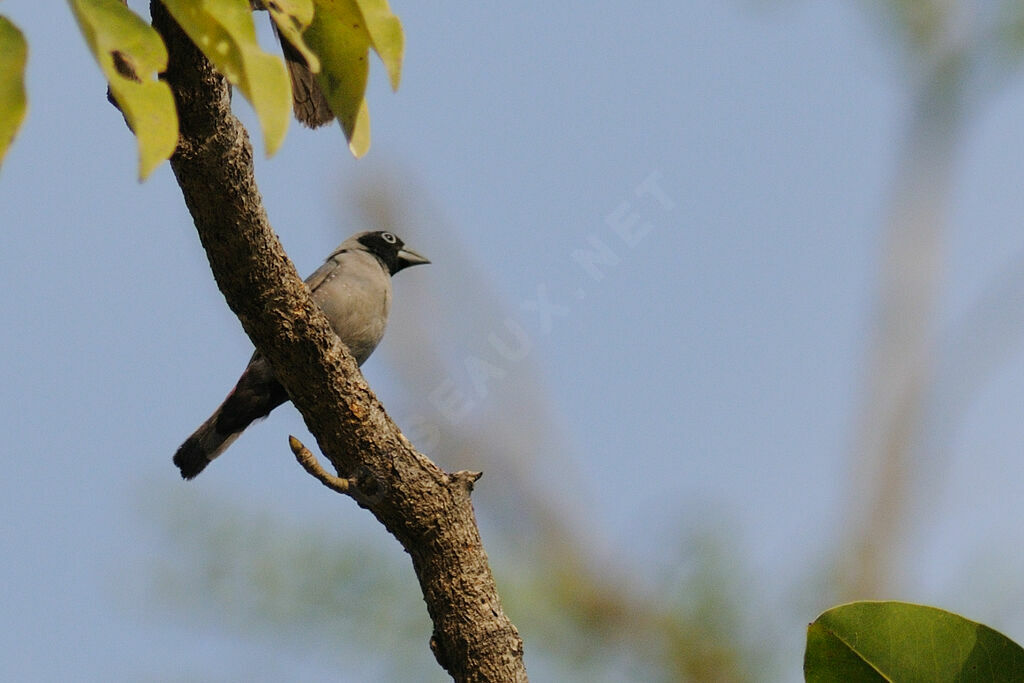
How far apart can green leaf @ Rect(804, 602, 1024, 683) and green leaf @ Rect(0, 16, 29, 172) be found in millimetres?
1695

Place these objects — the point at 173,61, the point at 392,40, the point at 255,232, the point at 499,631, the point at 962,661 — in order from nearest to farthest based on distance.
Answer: the point at 392,40, the point at 962,661, the point at 173,61, the point at 255,232, the point at 499,631

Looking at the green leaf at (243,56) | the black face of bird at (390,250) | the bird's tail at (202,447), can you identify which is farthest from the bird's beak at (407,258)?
the green leaf at (243,56)

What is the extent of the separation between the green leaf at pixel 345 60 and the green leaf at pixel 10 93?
27.9 inches

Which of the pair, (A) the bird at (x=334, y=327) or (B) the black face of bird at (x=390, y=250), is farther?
(B) the black face of bird at (x=390, y=250)

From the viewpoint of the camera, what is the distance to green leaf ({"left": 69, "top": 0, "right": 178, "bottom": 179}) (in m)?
1.64

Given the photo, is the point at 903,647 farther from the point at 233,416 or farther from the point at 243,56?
the point at 233,416

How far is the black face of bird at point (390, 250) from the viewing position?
268 inches

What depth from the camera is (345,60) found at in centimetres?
221

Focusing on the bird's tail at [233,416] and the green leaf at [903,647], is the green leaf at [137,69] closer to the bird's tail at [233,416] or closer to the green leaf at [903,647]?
the green leaf at [903,647]

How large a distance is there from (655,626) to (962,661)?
5.58m

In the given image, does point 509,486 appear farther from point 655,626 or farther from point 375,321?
point 375,321

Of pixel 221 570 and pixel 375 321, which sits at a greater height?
pixel 221 570

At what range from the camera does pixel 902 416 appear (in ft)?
24.9

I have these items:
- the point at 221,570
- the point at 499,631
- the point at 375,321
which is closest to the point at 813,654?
the point at 499,631
